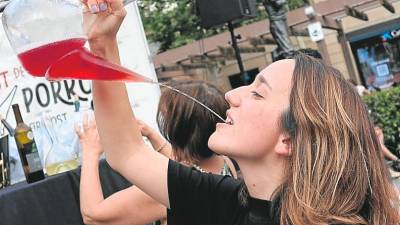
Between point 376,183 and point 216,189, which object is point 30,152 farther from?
point 376,183

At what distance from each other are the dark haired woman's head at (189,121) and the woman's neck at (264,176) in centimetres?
63

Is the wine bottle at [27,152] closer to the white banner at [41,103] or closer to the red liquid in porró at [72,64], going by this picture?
the white banner at [41,103]

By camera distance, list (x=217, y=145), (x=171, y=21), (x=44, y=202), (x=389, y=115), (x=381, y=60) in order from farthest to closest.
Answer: (x=171, y=21), (x=381, y=60), (x=389, y=115), (x=44, y=202), (x=217, y=145)

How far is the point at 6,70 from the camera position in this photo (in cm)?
222

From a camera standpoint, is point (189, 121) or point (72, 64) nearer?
point (72, 64)

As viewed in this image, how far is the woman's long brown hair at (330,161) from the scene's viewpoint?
4.20ft

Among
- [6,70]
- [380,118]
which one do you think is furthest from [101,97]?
[380,118]

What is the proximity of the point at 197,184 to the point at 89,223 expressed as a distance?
19.5 inches

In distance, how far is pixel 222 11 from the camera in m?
6.09

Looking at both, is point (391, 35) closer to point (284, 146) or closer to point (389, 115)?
point (389, 115)

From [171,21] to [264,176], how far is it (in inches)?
623

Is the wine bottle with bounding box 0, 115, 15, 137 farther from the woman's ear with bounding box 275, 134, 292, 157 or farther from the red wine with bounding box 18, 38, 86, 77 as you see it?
the woman's ear with bounding box 275, 134, 292, 157

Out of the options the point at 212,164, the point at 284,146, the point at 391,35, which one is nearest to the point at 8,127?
the point at 212,164

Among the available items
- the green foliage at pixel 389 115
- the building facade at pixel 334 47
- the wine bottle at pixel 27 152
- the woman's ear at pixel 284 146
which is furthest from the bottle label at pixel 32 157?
the building facade at pixel 334 47
